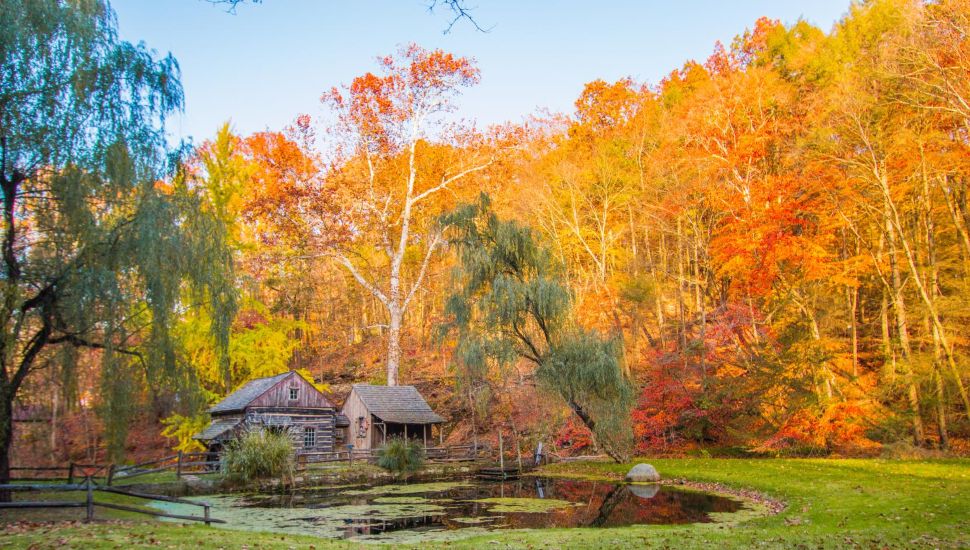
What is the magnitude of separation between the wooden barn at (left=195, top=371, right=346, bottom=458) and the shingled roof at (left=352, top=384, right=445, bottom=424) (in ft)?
6.06

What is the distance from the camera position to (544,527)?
12.3 m

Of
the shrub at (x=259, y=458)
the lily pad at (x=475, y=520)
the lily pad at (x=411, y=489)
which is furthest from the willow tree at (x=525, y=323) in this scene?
the lily pad at (x=475, y=520)

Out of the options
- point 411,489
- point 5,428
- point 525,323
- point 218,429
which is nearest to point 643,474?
point 525,323

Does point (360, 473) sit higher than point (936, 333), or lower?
lower

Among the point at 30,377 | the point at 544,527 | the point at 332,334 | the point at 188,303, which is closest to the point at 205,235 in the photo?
the point at 188,303

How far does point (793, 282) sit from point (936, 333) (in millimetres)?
5147

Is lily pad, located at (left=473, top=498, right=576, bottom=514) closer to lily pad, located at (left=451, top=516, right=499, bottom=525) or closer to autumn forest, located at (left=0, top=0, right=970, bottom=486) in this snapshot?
lily pad, located at (left=451, top=516, right=499, bottom=525)

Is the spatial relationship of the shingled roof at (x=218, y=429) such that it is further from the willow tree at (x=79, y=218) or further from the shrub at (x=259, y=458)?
the willow tree at (x=79, y=218)

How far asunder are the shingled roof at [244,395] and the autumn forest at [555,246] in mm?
1183

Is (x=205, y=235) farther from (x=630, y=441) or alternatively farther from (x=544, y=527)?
(x=630, y=441)

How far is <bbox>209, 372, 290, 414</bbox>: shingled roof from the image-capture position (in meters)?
26.2

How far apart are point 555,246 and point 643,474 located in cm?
1501

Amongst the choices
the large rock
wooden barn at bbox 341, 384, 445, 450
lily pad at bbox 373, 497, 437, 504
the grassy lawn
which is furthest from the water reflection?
wooden barn at bbox 341, 384, 445, 450

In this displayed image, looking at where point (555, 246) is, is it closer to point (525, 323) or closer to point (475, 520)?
point (525, 323)
